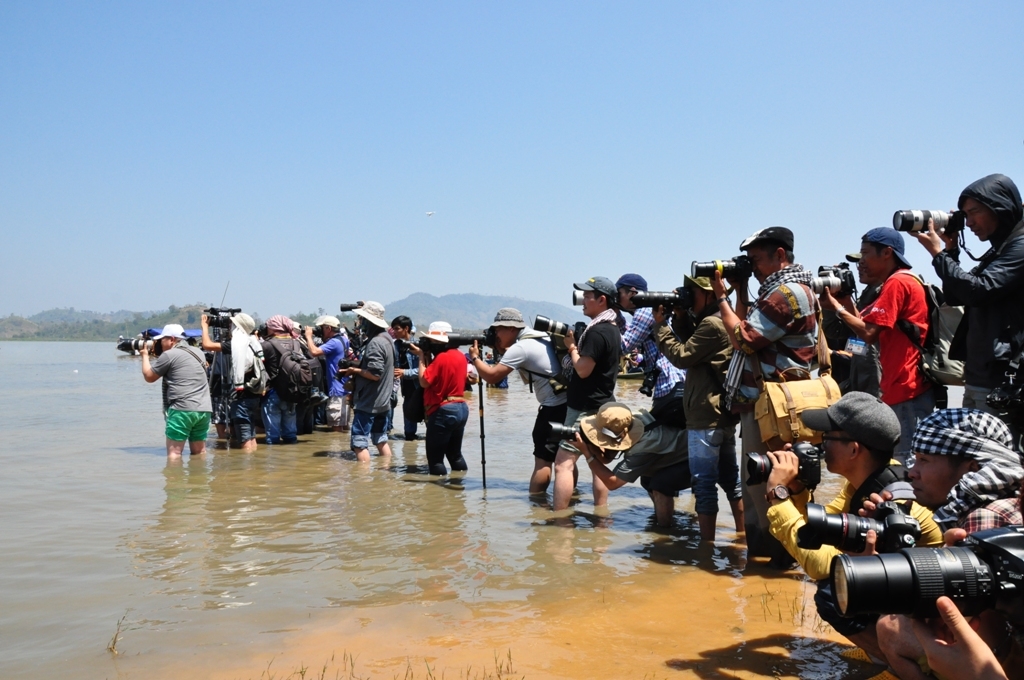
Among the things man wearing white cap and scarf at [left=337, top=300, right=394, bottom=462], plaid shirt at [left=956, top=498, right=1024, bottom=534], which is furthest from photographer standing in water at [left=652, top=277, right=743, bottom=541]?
man wearing white cap and scarf at [left=337, top=300, right=394, bottom=462]

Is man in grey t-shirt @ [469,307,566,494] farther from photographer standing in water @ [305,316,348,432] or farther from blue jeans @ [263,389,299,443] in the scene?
blue jeans @ [263,389,299,443]

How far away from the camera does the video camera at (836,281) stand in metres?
5.46

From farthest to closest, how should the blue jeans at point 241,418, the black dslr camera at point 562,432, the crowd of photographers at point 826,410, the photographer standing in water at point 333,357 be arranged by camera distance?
the photographer standing in water at point 333,357 < the blue jeans at point 241,418 < the black dslr camera at point 562,432 < the crowd of photographers at point 826,410

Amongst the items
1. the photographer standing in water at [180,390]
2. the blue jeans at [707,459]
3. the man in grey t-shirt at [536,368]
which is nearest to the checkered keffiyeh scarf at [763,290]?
the blue jeans at [707,459]

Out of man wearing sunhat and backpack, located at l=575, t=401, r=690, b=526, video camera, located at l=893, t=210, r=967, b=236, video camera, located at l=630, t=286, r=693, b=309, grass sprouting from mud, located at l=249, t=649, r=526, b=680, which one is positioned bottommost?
grass sprouting from mud, located at l=249, t=649, r=526, b=680

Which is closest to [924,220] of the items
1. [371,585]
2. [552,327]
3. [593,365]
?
[593,365]

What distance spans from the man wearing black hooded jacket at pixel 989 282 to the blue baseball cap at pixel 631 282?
293 centimetres

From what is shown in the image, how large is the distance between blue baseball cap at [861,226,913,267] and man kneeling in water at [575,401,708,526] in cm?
199

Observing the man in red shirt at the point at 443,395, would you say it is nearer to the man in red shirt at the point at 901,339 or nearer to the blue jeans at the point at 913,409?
the man in red shirt at the point at 901,339

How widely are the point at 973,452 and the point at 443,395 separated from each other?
6466 millimetres

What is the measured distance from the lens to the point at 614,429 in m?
6.70

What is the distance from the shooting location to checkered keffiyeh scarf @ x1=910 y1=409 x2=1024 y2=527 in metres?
3.14

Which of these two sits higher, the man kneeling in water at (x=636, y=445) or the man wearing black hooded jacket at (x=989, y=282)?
the man wearing black hooded jacket at (x=989, y=282)

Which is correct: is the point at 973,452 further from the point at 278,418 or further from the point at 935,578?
the point at 278,418
